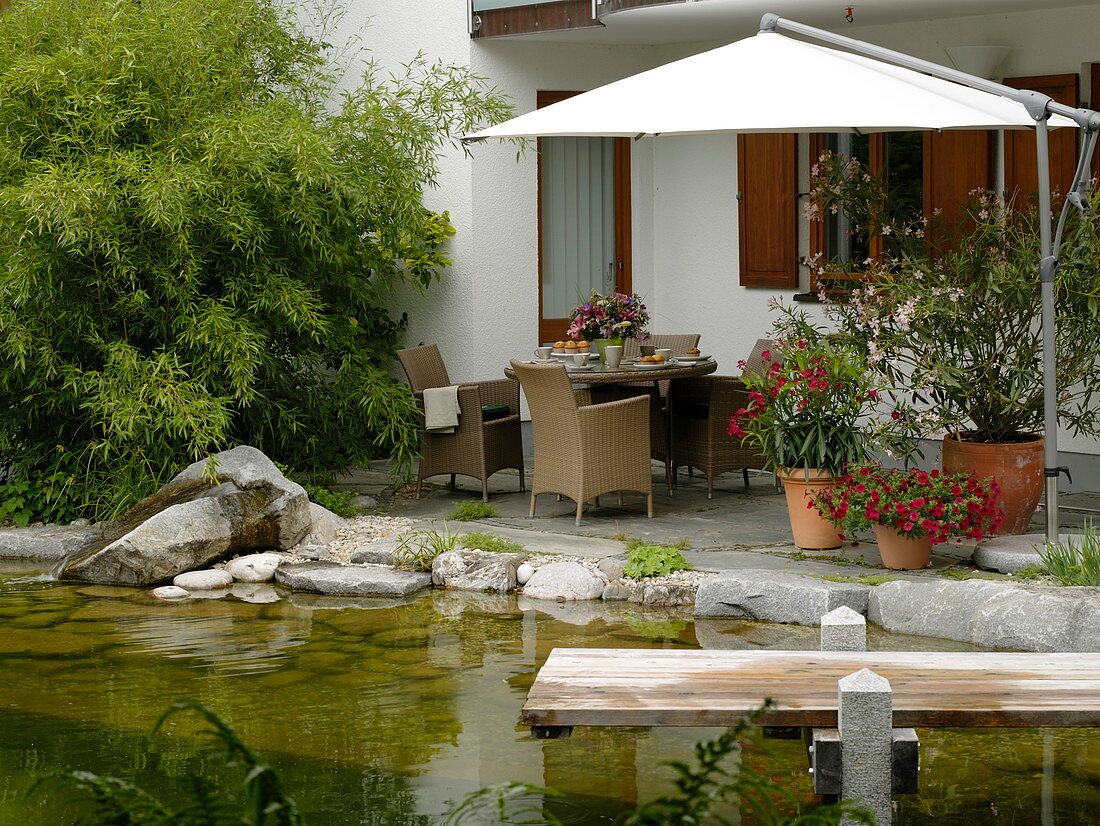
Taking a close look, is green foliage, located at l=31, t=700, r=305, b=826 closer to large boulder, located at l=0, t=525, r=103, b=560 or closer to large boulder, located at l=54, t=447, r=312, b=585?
large boulder, located at l=54, t=447, r=312, b=585

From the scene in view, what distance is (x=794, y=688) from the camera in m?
3.79

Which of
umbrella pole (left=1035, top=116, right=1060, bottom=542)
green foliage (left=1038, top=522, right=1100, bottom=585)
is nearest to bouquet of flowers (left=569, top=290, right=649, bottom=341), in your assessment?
umbrella pole (left=1035, top=116, right=1060, bottom=542)

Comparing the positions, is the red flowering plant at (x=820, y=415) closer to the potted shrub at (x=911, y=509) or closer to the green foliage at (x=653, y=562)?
the potted shrub at (x=911, y=509)

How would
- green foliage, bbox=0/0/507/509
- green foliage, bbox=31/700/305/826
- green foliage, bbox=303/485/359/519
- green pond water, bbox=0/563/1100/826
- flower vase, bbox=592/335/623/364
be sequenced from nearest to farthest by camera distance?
1. green foliage, bbox=31/700/305/826
2. green pond water, bbox=0/563/1100/826
3. green foliage, bbox=0/0/507/509
4. flower vase, bbox=592/335/623/364
5. green foliage, bbox=303/485/359/519

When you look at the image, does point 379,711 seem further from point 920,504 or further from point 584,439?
point 584,439

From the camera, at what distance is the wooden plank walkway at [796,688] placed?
3553 millimetres

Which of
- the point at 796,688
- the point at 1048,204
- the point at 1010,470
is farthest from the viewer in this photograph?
the point at 1010,470

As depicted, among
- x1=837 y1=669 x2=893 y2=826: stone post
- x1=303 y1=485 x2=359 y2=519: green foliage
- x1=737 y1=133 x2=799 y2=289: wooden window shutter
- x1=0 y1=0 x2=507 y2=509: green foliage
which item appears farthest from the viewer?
x1=737 y1=133 x2=799 y2=289: wooden window shutter

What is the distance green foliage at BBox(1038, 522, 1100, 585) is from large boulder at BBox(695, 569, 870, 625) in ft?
2.60

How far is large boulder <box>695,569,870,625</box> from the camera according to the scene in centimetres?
593

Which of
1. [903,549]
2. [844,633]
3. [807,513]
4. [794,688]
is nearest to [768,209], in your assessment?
[807,513]

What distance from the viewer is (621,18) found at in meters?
9.12

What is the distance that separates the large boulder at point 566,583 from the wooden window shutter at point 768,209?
4047 millimetres

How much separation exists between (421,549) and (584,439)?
1.11 m
